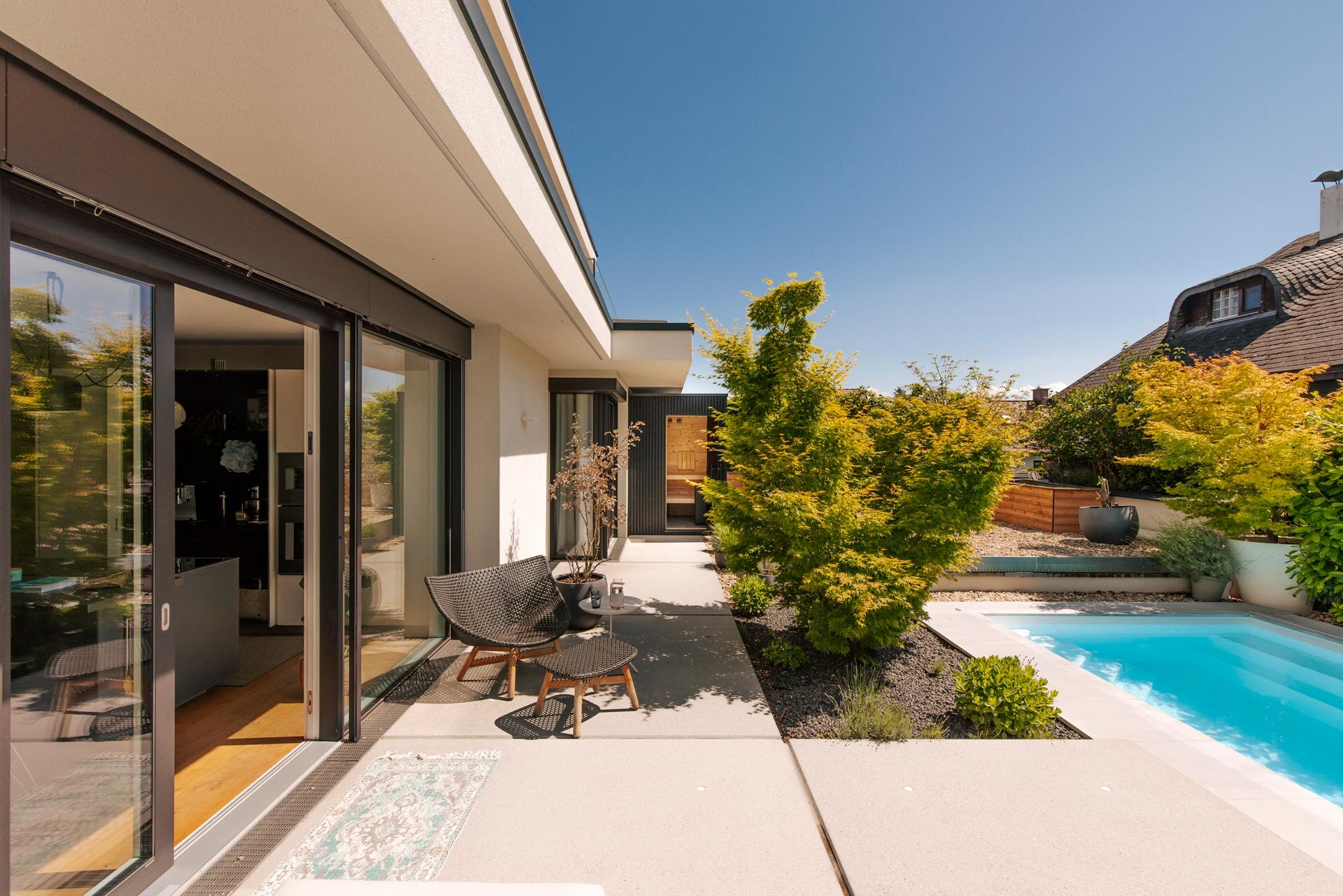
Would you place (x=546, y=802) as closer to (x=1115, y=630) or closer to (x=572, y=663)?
(x=572, y=663)

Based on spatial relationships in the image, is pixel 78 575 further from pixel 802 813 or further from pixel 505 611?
pixel 802 813

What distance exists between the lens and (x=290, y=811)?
101 inches

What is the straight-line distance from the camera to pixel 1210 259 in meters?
13.9

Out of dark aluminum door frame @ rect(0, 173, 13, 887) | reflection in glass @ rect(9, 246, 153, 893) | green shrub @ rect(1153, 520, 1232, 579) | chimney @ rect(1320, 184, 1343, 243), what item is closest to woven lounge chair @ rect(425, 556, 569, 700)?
reflection in glass @ rect(9, 246, 153, 893)

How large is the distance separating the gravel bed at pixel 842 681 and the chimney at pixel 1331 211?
17117 mm

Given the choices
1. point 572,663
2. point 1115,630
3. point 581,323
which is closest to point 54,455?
point 572,663

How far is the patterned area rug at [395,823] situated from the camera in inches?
86.5

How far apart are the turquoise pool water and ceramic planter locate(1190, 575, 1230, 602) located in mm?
689

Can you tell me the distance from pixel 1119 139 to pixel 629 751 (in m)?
11.0

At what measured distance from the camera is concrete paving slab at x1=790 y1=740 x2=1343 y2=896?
214 centimetres

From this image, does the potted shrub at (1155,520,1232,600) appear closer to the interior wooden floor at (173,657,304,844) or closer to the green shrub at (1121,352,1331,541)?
the green shrub at (1121,352,1331,541)

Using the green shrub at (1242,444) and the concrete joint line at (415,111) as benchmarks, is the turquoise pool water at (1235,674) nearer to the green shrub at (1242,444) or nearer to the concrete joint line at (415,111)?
the green shrub at (1242,444)

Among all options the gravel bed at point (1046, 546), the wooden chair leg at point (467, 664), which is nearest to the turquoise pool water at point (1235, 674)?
the gravel bed at point (1046, 546)

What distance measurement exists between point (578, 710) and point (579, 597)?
5.77ft
